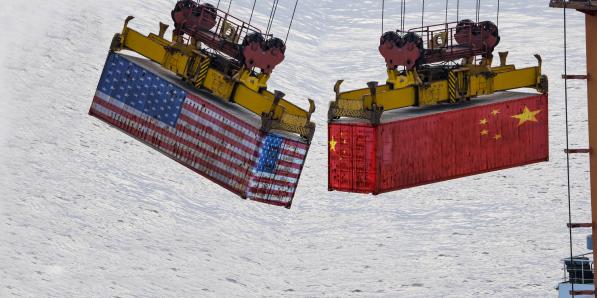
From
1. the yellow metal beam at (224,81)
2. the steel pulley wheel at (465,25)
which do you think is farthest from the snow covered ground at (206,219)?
the steel pulley wheel at (465,25)

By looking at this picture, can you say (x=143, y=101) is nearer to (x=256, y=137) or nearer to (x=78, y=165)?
(x=256, y=137)

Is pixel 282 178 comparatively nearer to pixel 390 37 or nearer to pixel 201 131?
pixel 201 131

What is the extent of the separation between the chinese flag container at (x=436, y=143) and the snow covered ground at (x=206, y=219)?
21.2m

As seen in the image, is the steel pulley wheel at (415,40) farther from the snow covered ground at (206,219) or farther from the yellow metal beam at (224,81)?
the snow covered ground at (206,219)

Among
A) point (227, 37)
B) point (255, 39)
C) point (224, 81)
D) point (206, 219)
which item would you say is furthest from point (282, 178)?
point (206, 219)

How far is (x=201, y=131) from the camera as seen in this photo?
104 feet

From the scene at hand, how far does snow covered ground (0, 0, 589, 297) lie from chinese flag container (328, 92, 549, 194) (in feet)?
69.6

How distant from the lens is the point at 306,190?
70.5 m

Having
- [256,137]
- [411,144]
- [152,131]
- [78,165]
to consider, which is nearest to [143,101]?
[152,131]

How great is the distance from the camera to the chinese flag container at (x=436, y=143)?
3055 cm

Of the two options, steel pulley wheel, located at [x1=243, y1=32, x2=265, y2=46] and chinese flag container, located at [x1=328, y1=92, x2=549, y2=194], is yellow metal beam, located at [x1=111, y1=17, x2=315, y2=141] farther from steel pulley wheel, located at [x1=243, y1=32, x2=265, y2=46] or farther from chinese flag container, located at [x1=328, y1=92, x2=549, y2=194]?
chinese flag container, located at [x1=328, y1=92, x2=549, y2=194]

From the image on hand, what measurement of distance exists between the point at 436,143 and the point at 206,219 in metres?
33.5

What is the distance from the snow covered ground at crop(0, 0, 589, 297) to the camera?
180 feet

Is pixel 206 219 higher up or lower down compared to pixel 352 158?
higher up
